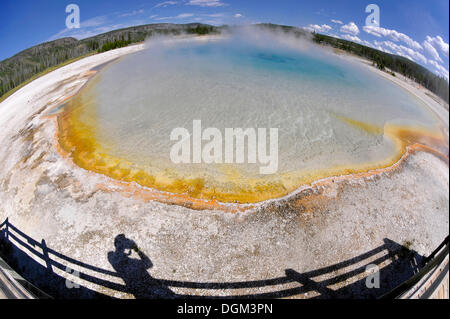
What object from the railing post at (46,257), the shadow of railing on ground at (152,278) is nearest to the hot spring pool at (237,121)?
the shadow of railing on ground at (152,278)

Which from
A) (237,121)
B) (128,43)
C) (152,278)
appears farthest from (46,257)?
(128,43)

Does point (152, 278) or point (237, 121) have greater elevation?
point (237, 121)

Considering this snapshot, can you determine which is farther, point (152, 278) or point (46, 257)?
point (46, 257)

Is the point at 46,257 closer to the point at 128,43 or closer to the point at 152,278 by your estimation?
the point at 152,278

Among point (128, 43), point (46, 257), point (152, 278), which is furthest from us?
point (128, 43)

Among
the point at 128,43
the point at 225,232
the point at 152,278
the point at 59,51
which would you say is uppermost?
the point at 128,43

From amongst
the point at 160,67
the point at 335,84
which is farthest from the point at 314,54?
the point at 160,67
